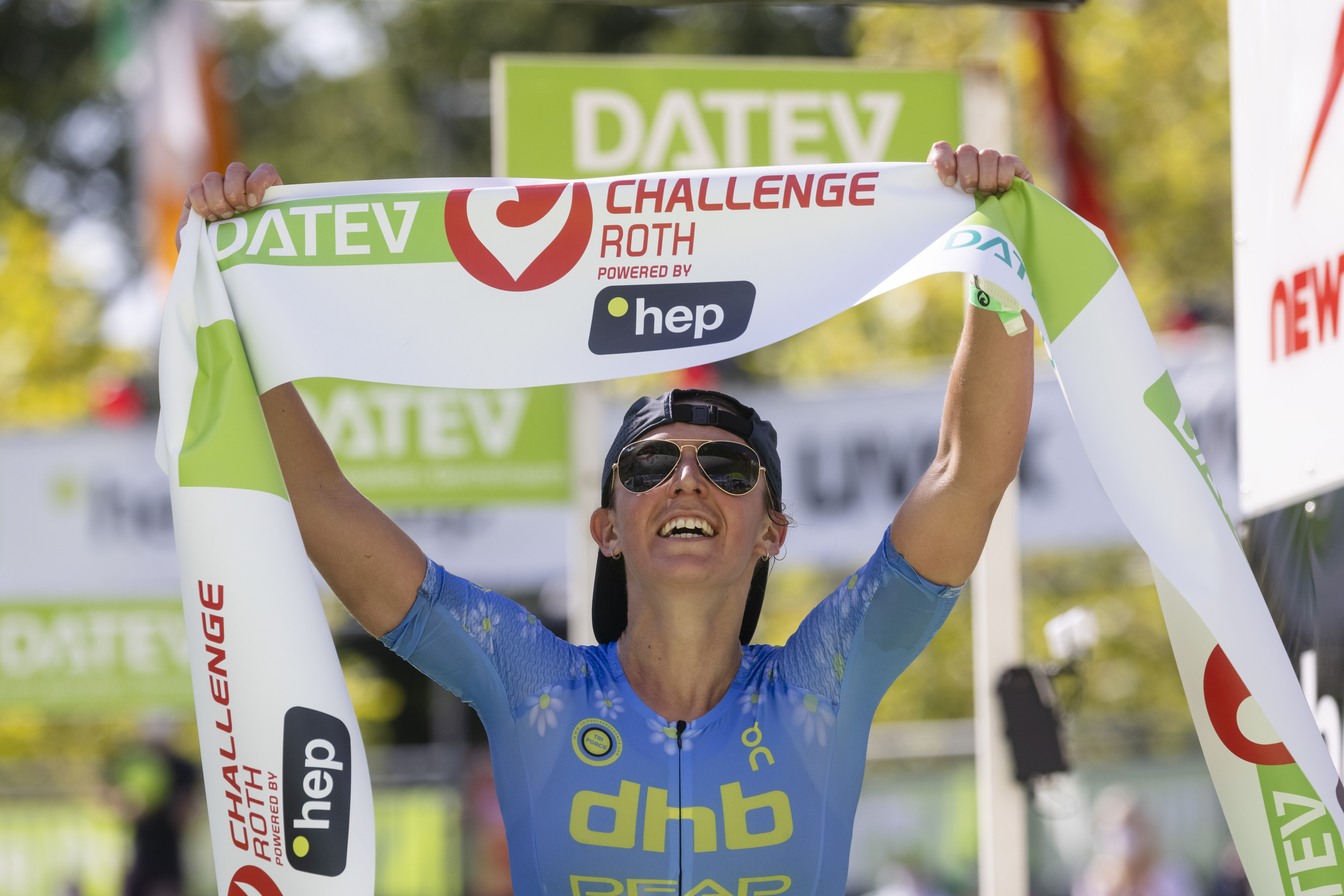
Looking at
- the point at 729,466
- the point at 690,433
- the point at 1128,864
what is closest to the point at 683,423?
the point at 690,433

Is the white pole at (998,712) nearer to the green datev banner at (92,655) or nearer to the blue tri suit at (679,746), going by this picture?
the blue tri suit at (679,746)

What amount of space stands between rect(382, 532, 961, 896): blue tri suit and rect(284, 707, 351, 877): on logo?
0.25m

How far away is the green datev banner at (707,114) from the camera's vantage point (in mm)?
5309

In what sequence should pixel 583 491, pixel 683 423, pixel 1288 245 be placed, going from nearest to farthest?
1. pixel 683 423
2. pixel 1288 245
3. pixel 583 491

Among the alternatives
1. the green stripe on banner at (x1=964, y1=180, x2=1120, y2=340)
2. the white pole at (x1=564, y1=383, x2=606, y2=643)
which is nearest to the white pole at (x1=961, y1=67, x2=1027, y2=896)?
the white pole at (x1=564, y1=383, x2=606, y2=643)

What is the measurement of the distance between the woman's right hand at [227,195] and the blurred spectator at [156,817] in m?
8.09

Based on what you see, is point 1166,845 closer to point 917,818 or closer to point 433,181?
point 917,818

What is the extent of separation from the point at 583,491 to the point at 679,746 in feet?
7.65

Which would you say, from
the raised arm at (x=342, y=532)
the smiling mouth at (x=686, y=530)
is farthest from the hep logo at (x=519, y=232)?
the smiling mouth at (x=686, y=530)

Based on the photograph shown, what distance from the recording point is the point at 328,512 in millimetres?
3021

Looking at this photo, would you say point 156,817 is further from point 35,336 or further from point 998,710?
point 35,336

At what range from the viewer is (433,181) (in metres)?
3.29

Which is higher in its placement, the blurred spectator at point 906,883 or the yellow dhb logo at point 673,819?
the yellow dhb logo at point 673,819

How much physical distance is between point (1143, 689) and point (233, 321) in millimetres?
15215
